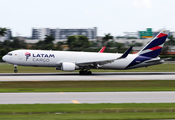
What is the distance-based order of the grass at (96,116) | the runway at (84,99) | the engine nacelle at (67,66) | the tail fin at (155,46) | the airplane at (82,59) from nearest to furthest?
1. the grass at (96,116)
2. the runway at (84,99)
3. the engine nacelle at (67,66)
4. the airplane at (82,59)
5. the tail fin at (155,46)

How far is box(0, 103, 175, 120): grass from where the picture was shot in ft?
40.0

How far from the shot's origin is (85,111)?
529 inches

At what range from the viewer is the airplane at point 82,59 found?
35.2m

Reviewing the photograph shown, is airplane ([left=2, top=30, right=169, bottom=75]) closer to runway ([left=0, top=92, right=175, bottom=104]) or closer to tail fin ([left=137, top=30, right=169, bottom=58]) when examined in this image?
tail fin ([left=137, top=30, right=169, bottom=58])

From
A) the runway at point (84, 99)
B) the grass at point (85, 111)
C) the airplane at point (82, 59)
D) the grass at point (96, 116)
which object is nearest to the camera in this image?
the grass at point (96, 116)

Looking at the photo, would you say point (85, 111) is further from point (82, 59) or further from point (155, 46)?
point (155, 46)

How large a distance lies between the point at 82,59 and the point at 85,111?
906 inches

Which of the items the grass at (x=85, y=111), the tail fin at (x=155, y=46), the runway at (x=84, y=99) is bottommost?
the runway at (x=84, y=99)

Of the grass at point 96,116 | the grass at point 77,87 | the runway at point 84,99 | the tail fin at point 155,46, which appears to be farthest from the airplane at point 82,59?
the grass at point 96,116

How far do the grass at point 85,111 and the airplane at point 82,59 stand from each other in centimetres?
1952

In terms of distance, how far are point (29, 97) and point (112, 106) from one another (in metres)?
5.84

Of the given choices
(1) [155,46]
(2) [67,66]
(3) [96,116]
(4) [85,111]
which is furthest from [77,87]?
(1) [155,46]

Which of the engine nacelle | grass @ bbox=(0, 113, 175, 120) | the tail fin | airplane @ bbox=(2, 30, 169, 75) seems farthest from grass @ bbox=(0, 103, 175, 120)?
the tail fin

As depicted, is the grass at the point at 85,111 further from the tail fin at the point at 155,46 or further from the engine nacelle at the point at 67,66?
the tail fin at the point at 155,46
